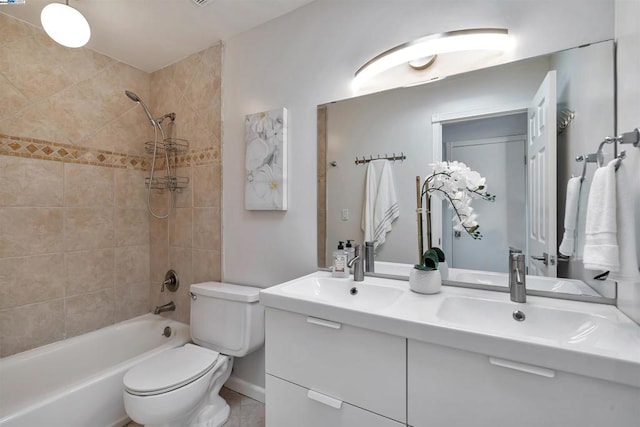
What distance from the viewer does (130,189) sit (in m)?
2.28

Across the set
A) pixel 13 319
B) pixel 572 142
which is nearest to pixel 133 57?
pixel 13 319

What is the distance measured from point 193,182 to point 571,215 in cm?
220

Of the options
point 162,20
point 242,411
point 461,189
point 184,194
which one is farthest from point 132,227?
point 461,189

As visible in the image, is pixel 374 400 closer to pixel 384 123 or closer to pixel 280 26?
pixel 384 123

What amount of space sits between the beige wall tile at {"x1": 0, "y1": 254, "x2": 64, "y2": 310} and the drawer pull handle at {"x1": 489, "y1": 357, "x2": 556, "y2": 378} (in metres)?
2.47

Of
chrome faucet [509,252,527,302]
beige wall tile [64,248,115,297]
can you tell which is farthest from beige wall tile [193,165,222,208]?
chrome faucet [509,252,527,302]

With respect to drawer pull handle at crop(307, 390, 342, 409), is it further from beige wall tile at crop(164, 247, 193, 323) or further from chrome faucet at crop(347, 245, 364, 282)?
beige wall tile at crop(164, 247, 193, 323)

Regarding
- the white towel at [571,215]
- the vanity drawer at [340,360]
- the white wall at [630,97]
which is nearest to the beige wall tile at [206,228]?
the vanity drawer at [340,360]

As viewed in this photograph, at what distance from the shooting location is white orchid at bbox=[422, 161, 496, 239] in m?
1.21

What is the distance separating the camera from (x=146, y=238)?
2.38 meters

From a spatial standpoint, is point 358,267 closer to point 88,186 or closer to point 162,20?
point 162,20

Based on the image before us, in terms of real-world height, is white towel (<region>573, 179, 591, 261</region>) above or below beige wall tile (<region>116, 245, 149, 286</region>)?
above

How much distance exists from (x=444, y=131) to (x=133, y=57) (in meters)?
2.36

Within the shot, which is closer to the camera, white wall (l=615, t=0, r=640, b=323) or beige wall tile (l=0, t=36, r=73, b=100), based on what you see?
white wall (l=615, t=0, r=640, b=323)
